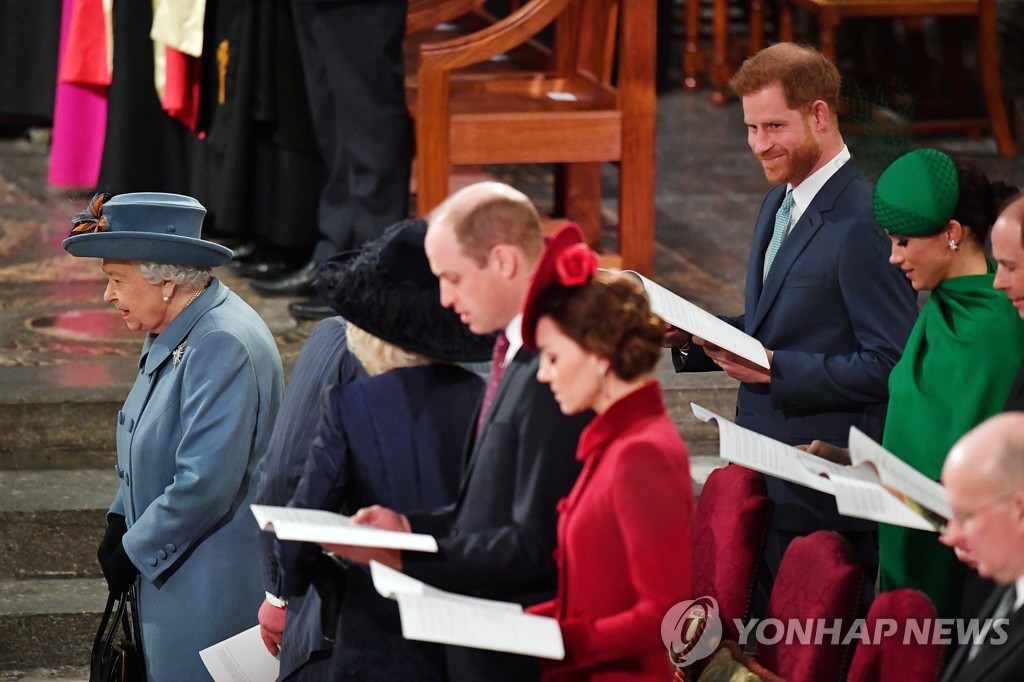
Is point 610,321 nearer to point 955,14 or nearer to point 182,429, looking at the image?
point 182,429

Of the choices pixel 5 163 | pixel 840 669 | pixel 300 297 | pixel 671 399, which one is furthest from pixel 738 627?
pixel 5 163

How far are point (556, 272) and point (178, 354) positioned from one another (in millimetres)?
1299

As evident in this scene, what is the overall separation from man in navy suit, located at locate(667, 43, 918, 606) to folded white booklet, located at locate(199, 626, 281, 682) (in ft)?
3.49

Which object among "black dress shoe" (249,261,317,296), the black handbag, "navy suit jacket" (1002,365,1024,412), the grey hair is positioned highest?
the grey hair

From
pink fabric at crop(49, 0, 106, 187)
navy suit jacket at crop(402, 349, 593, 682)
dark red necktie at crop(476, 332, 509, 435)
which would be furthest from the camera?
pink fabric at crop(49, 0, 106, 187)

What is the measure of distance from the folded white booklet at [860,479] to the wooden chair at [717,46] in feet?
20.1

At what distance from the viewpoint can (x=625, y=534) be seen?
214 centimetres

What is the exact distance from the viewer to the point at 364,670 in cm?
254

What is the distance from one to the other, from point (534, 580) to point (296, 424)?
2.24 ft

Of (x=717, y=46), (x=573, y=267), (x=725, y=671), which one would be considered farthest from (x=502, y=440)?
(x=717, y=46)

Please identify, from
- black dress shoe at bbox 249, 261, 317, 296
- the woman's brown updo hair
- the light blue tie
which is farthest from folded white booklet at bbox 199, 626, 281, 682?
black dress shoe at bbox 249, 261, 317, 296

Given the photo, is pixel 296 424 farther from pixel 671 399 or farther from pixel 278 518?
pixel 671 399

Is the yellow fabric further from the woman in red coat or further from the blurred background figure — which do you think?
the blurred background figure

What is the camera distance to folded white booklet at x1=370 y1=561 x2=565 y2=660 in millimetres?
2043
